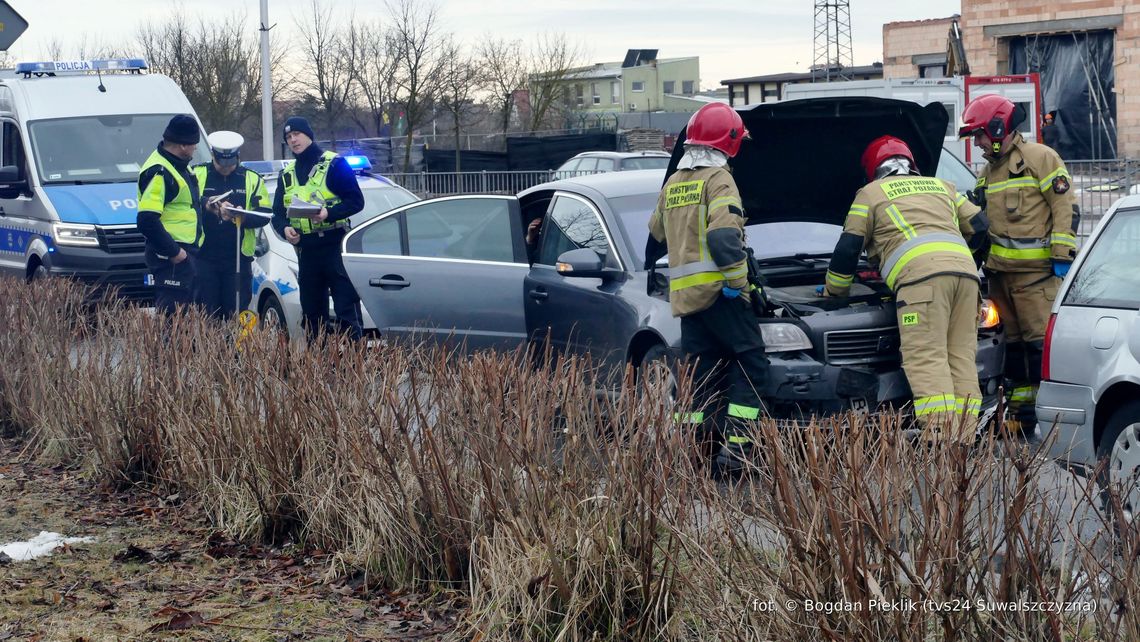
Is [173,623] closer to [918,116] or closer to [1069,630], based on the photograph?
[1069,630]

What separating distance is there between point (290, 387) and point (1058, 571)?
3126 mm

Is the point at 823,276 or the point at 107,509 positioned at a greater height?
the point at 823,276

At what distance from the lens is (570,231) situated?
7.34 m

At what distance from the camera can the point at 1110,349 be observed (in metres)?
5.12

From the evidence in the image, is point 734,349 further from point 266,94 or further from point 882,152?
point 266,94

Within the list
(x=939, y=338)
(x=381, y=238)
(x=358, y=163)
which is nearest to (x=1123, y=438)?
(x=939, y=338)

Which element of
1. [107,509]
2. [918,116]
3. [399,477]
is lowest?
[107,509]

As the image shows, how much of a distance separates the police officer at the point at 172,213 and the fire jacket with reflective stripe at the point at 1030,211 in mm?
5322

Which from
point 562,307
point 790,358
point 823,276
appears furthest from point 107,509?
point 823,276

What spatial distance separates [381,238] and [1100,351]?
496 cm

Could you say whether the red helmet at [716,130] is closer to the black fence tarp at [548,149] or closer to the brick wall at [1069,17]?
the brick wall at [1069,17]

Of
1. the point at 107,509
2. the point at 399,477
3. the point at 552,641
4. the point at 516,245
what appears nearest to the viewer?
the point at 552,641

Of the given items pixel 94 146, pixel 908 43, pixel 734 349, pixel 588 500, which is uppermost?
pixel 908 43

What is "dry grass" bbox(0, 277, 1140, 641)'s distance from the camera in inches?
111
